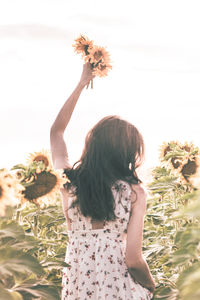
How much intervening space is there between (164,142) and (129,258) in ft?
6.76

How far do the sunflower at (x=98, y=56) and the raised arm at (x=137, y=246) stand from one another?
1.22 meters

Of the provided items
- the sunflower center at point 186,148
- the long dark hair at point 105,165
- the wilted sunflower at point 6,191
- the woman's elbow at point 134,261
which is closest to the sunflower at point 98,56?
the long dark hair at point 105,165

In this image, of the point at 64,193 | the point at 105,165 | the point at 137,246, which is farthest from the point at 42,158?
the point at 137,246

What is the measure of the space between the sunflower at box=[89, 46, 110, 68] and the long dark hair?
80cm

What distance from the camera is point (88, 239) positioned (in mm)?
2900

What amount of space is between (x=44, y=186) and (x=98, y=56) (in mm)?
1312

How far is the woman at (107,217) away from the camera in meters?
2.78

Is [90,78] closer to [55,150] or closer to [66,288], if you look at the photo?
[55,150]

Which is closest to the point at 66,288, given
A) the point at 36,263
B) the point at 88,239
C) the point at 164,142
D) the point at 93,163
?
the point at 88,239

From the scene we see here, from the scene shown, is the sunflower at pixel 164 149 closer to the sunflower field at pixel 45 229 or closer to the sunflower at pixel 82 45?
the sunflower field at pixel 45 229

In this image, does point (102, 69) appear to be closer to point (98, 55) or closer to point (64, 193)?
point (98, 55)

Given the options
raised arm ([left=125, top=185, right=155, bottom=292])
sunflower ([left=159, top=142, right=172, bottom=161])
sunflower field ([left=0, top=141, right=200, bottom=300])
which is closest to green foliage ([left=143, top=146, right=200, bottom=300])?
sunflower field ([left=0, top=141, right=200, bottom=300])

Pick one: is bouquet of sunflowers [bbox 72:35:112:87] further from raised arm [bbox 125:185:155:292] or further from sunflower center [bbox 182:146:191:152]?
raised arm [bbox 125:185:155:292]

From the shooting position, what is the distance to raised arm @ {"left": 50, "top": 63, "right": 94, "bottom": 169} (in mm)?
3088
